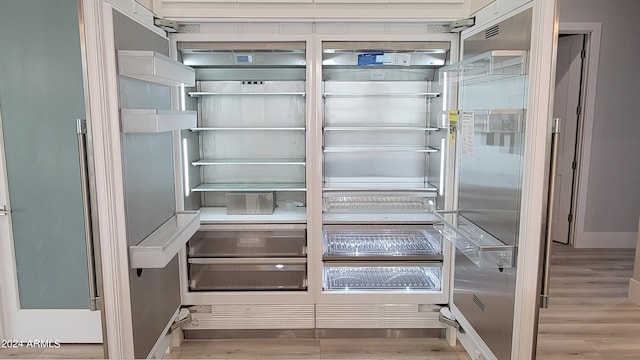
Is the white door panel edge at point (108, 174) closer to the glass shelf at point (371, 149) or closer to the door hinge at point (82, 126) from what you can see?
the door hinge at point (82, 126)

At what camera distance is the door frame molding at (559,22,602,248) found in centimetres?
429

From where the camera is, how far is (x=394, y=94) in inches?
116

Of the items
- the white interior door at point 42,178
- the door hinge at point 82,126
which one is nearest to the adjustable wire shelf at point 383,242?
the white interior door at point 42,178

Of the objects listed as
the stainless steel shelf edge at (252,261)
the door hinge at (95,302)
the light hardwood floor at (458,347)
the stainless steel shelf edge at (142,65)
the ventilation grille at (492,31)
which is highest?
the ventilation grille at (492,31)

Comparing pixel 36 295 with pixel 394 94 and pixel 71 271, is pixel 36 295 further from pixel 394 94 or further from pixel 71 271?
pixel 394 94

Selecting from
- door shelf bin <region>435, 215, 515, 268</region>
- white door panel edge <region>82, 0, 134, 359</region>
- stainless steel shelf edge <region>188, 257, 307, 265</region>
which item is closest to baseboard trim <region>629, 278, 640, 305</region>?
→ door shelf bin <region>435, 215, 515, 268</region>

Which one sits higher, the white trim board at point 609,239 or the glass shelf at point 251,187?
the glass shelf at point 251,187

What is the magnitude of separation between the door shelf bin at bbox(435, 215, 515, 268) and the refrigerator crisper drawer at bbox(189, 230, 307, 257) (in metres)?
1.01

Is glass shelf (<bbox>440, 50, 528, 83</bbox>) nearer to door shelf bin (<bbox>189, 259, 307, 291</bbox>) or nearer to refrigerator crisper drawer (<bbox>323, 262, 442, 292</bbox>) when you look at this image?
refrigerator crisper drawer (<bbox>323, 262, 442, 292</bbox>)

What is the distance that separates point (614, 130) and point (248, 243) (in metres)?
3.86

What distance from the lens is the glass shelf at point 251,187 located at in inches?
116

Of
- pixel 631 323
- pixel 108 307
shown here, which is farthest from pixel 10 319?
pixel 631 323

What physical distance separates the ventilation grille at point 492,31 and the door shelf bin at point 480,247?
3.22 ft

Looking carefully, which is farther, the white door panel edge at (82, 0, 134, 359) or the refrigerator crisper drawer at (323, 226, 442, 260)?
the refrigerator crisper drawer at (323, 226, 442, 260)
